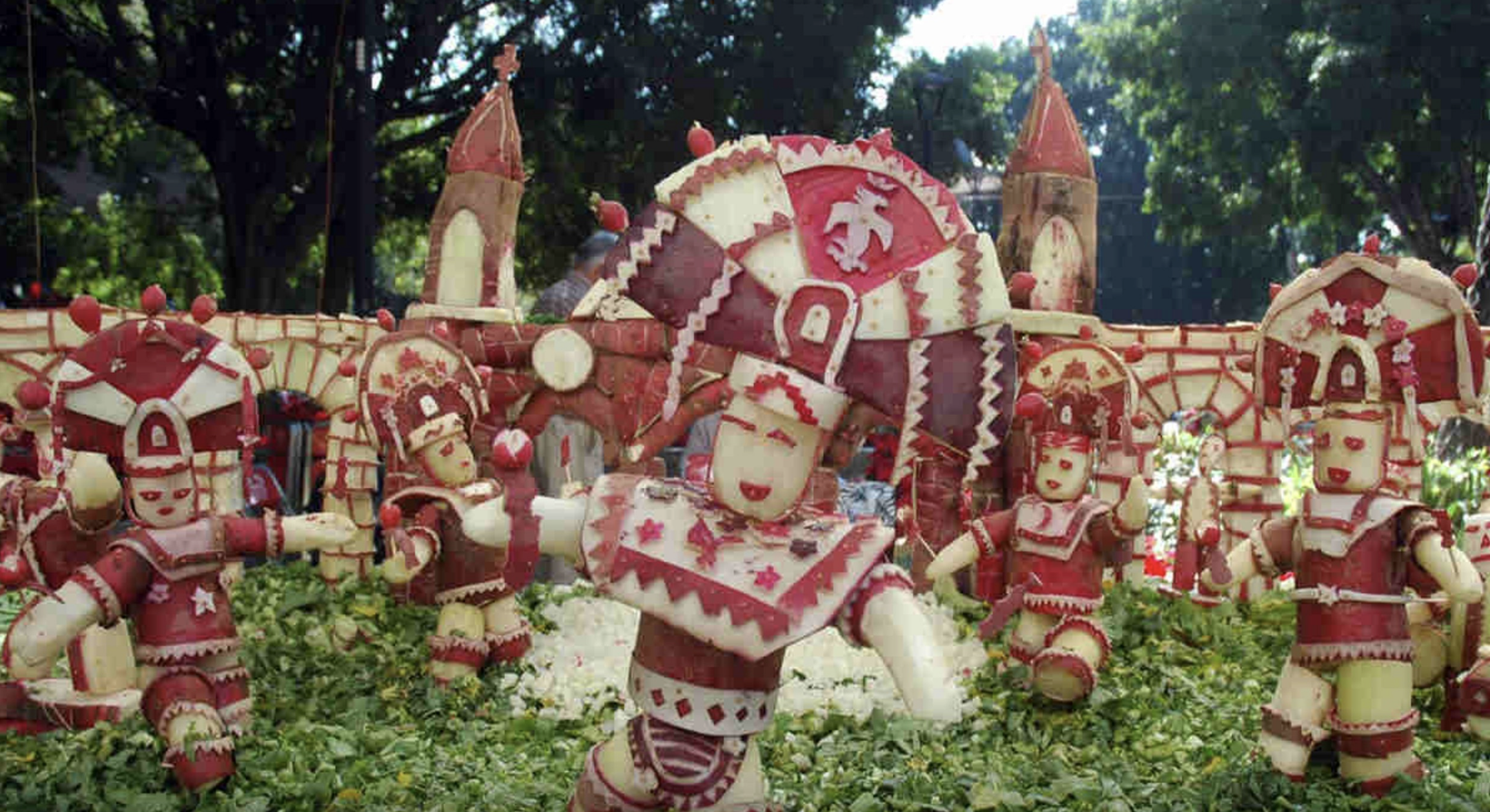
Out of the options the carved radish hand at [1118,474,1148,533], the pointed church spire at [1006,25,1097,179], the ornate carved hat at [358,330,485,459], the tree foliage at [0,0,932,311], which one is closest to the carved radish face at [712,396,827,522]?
the carved radish hand at [1118,474,1148,533]

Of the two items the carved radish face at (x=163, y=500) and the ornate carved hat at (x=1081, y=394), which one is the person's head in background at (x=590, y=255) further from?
the carved radish face at (x=163, y=500)

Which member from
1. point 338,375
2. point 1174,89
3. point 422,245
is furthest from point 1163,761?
point 422,245

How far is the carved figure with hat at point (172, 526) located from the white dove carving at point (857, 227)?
2.07 m

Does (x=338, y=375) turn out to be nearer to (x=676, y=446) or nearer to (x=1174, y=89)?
(x=676, y=446)

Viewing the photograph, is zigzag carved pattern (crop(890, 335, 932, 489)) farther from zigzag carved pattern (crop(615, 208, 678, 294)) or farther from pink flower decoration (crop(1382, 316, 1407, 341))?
pink flower decoration (crop(1382, 316, 1407, 341))

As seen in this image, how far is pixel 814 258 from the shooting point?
2.73 meters

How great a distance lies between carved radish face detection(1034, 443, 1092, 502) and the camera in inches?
195

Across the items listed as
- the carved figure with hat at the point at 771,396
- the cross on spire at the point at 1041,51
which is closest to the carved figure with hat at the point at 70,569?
the carved figure with hat at the point at 771,396

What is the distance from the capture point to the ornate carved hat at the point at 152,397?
3.65 m

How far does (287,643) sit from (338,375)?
1.87 m

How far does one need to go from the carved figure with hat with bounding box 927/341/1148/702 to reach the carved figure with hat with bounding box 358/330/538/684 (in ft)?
6.79

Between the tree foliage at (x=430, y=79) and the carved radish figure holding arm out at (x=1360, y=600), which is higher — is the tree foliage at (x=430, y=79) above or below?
above

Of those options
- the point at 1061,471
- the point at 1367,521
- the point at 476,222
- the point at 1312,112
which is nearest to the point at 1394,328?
the point at 1367,521

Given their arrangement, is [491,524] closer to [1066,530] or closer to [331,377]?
[1066,530]
